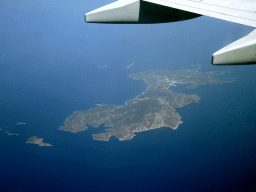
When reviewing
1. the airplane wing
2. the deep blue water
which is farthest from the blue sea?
the airplane wing

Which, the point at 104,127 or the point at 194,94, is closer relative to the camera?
the point at 104,127

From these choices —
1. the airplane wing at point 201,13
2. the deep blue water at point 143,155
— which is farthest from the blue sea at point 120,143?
the airplane wing at point 201,13

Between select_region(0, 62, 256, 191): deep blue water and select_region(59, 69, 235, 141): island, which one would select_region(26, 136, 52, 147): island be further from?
select_region(59, 69, 235, 141): island

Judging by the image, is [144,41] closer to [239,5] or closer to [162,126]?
[162,126]

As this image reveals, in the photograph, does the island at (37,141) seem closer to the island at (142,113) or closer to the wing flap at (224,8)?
the island at (142,113)

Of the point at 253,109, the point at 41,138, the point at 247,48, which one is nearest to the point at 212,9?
the point at 247,48

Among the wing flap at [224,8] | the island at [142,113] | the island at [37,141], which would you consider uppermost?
the island at [142,113]
